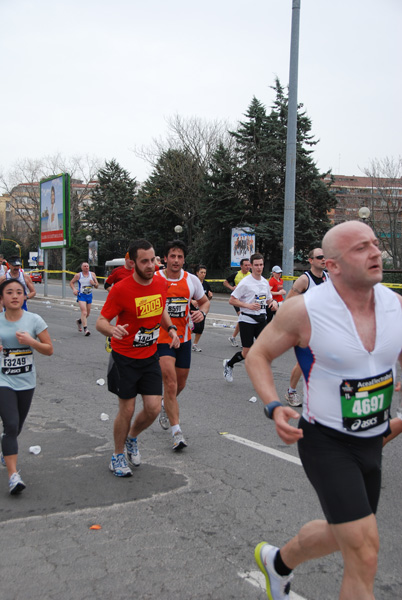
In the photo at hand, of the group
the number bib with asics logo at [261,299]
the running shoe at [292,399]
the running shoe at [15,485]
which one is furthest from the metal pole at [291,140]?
the running shoe at [15,485]

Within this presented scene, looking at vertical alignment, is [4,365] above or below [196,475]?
above

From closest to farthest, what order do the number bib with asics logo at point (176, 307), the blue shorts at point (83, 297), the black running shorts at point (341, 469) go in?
the black running shorts at point (341, 469)
the number bib with asics logo at point (176, 307)
the blue shorts at point (83, 297)

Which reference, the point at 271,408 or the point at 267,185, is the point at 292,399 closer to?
the point at 271,408

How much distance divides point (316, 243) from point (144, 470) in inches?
1221

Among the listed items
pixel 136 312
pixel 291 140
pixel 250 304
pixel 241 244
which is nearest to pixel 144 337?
pixel 136 312

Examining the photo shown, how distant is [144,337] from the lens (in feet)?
16.2

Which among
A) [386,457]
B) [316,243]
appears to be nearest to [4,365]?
[386,457]

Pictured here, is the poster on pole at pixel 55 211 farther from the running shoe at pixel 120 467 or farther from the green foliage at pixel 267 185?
the running shoe at pixel 120 467

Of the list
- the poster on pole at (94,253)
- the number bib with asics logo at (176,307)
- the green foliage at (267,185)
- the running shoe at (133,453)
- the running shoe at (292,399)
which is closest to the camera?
the running shoe at (133,453)

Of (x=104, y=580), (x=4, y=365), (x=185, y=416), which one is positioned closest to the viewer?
(x=104, y=580)

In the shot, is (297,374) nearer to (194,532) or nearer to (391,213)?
(194,532)

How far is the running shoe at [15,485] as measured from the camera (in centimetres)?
432

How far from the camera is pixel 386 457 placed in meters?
Result: 5.32

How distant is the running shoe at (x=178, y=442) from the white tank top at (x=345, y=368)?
10.0 feet
